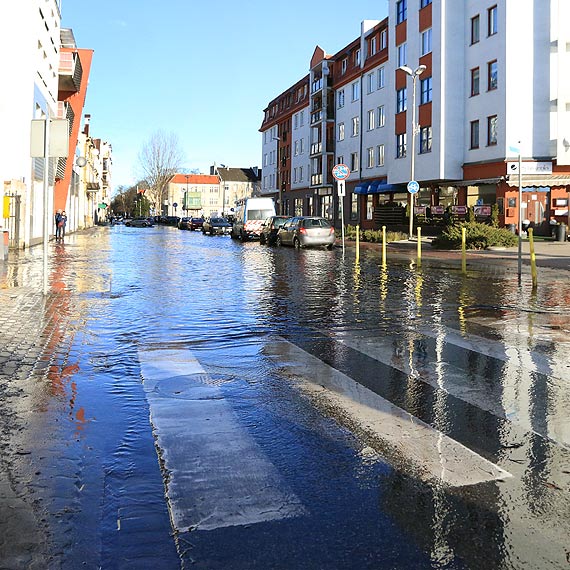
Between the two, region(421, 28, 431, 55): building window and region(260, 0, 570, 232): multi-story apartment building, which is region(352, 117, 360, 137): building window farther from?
region(421, 28, 431, 55): building window

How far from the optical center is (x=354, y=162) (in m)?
60.0

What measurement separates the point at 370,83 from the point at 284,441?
54701 millimetres

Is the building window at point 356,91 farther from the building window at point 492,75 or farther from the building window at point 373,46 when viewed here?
the building window at point 492,75

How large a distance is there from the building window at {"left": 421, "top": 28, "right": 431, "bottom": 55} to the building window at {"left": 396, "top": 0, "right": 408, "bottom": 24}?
10.9ft

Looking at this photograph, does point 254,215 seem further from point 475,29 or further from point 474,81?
point 475,29

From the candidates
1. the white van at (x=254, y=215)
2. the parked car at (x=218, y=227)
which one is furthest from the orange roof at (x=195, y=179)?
the white van at (x=254, y=215)

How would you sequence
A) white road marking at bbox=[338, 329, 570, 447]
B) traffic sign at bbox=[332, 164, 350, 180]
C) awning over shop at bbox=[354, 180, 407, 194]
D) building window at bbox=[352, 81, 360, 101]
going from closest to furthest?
white road marking at bbox=[338, 329, 570, 447], traffic sign at bbox=[332, 164, 350, 180], awning over shop at bbox=[354, 180, 407, 194], building window at bbox=[352, 81, 360, 101]

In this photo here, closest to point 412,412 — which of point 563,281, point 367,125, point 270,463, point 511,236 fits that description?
point 270,463

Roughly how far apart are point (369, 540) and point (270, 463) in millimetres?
1169

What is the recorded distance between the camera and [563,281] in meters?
17.0

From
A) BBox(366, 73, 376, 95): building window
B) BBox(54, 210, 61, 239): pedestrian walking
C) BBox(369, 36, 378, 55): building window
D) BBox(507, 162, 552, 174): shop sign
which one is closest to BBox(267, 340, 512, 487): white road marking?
BBox(507, 162, 552, 174): shop sign

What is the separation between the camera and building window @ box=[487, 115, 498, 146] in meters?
38.8

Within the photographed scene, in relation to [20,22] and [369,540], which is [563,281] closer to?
[369,540]

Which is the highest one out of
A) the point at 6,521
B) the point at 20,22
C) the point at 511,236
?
the point at 20,22
